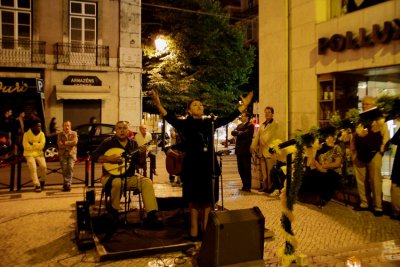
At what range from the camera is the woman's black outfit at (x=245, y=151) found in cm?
1041

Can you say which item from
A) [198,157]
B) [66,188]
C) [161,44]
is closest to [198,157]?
[198,157]

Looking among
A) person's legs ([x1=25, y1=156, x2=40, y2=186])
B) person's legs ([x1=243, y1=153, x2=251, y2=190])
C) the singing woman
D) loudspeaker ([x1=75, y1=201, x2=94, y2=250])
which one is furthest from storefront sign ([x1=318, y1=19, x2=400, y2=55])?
person's legs ([x1=25, y1=156, x2=40, y2=186])

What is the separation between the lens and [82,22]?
23062 millimetres

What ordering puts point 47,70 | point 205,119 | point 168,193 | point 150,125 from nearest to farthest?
point 205,119, point 168,193, point 47,70, point 150,125

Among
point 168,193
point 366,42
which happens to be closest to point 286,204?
point 366,42

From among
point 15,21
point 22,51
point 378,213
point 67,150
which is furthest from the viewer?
point 15,21

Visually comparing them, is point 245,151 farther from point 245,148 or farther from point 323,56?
point 323,56

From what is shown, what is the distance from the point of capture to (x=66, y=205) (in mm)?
8945

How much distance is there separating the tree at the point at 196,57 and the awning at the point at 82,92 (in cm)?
267

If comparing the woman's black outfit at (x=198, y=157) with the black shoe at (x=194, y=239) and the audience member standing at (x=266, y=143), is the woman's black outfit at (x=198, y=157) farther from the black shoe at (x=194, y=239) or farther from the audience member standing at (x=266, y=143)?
the audience member standing at (x=266, y=143)

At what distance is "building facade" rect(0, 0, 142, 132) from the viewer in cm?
2163

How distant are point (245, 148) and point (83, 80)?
14546 mm

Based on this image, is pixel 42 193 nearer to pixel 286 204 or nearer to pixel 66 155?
pixel 66 155

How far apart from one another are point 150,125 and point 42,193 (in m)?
21.1
